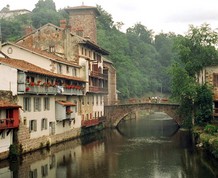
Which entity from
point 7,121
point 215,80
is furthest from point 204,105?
point 7,121

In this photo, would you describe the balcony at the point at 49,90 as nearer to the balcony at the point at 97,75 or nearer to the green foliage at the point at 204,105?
the balcony at the point at 97,75

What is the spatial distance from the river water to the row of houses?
107 inches

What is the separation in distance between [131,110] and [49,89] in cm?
3092

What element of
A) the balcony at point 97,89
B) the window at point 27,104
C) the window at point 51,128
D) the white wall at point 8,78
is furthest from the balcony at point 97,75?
the white wall at point 8,78

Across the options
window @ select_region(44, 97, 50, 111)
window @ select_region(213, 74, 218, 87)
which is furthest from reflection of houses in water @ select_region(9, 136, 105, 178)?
window @ select_region(213, 74, 218, 87)

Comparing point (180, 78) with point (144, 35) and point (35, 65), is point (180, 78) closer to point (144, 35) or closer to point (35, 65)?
point (35, 65)

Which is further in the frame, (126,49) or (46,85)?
(126,49)

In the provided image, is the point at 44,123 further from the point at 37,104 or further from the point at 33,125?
the point at 33,125

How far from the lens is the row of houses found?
4378cm

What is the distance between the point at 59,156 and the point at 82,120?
21157 millimetres

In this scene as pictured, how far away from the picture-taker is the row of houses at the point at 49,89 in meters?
43.8

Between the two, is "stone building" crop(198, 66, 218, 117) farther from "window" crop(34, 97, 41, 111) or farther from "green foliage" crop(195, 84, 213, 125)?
"window" crop(34, 97, 41, 111)

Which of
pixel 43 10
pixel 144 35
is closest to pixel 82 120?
pixel 43 10

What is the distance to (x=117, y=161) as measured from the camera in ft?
138
